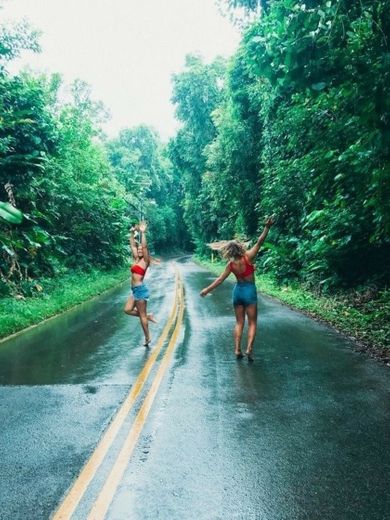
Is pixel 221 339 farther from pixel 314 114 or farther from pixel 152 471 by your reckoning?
pixel 314 114

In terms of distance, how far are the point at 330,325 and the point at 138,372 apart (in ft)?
18.8

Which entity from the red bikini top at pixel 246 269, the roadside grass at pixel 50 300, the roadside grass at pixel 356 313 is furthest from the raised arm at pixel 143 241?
the roadside grass at pixel 356 313

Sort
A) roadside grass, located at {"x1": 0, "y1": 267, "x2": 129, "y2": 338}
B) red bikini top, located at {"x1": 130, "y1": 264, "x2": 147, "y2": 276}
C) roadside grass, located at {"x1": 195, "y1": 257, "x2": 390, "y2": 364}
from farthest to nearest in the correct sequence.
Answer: roadside grass, located at {"x1": 0, "y1": 267, "x2": 129, "y2": 338} < red bikini top, located at {"x1": 130, "y1": 264, "x2": 147, "y2": 276} < roadside grass, located at {"x1": 195, "y1": 257, "x2": 390, "y2": 364}

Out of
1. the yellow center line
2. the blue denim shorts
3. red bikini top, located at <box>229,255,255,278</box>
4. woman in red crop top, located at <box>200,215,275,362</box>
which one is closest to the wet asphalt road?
the yellow center line

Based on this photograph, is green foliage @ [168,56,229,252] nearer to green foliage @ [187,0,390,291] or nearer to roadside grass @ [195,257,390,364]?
green foliage @ [187,0,390,291]

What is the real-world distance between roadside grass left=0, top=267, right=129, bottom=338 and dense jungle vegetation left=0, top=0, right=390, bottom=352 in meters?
0.55

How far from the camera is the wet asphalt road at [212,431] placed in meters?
3.44

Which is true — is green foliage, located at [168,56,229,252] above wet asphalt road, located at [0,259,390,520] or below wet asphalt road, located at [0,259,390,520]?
above

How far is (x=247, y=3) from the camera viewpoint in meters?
16.7

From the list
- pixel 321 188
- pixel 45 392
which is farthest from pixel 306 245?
pixel 45 392

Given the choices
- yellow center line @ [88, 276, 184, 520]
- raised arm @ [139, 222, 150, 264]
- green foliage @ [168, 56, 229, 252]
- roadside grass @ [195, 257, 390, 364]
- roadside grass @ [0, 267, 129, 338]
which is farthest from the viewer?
green foliage @ [168, 56, 229, 252]

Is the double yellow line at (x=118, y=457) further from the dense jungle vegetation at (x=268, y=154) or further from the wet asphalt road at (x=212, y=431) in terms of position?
the dense jungle vegetation at (x=268, y=154)

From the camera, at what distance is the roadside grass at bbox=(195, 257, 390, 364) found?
28.5 ft

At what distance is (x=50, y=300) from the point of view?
15250mm
